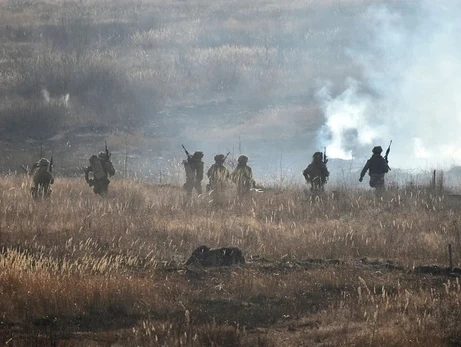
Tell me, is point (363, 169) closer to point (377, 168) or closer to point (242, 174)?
point (377, 168)

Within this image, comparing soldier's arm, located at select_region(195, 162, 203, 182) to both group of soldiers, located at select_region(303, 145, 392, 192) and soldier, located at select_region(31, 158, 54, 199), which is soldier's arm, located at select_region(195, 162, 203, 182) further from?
soldier, located at select_region(31, 158, 54, 199)

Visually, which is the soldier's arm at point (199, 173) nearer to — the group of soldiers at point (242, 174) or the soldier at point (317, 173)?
the group of soldiers at point (242, 174)

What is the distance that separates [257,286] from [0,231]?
5.63 meters

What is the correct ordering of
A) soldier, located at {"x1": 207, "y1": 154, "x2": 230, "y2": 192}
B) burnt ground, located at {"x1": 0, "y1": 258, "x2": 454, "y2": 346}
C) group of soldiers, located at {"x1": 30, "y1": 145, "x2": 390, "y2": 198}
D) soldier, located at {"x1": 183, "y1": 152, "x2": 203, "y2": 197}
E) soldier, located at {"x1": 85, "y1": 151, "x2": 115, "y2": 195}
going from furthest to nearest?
soldier, located at {"x1": 183, "y1": 152, "x2": 203, "y2": 197} < soldier, located at {"x1": 85, "y1": 151, "x2": 115, "y2": 195} < group of soldiers, located at {"x1": 30, "y1": 145, "x2": 390, "y2": 198} < soldier, located at {"x1": 207, "y1": 154, "x2": 230, "y2": 192} < burnt ground, located at {"x1": 0, "y1": 258, "x2": 454, "y2": 346}

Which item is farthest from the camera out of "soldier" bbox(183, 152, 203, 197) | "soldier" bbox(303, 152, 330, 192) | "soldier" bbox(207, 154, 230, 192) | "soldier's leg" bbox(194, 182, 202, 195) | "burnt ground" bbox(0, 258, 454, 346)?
"soldier" bbox(183, 152, 203, 197)

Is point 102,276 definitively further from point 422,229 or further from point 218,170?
point 218,170

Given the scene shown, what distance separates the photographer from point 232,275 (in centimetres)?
1241

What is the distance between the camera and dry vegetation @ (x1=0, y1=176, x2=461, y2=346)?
9344 mm

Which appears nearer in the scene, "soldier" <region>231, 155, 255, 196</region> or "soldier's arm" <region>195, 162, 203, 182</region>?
"soldier" <region>231, 155, 255, 196</region>

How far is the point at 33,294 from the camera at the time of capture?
1036 centimetres

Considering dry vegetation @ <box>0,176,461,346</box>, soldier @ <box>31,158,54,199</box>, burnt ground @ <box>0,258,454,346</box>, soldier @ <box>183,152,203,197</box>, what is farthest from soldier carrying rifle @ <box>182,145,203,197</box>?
burnt ground @ <box>0,258,454,346</box>

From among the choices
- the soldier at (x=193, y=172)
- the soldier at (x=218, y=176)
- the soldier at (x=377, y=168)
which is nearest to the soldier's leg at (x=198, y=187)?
the soldier at (x=193, y=172)

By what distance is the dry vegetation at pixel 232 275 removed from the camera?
9.34 metres

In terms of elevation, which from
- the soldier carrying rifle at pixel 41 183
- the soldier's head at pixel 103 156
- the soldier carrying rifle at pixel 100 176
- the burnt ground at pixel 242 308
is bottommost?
the burnt ground at pixel 242 308
